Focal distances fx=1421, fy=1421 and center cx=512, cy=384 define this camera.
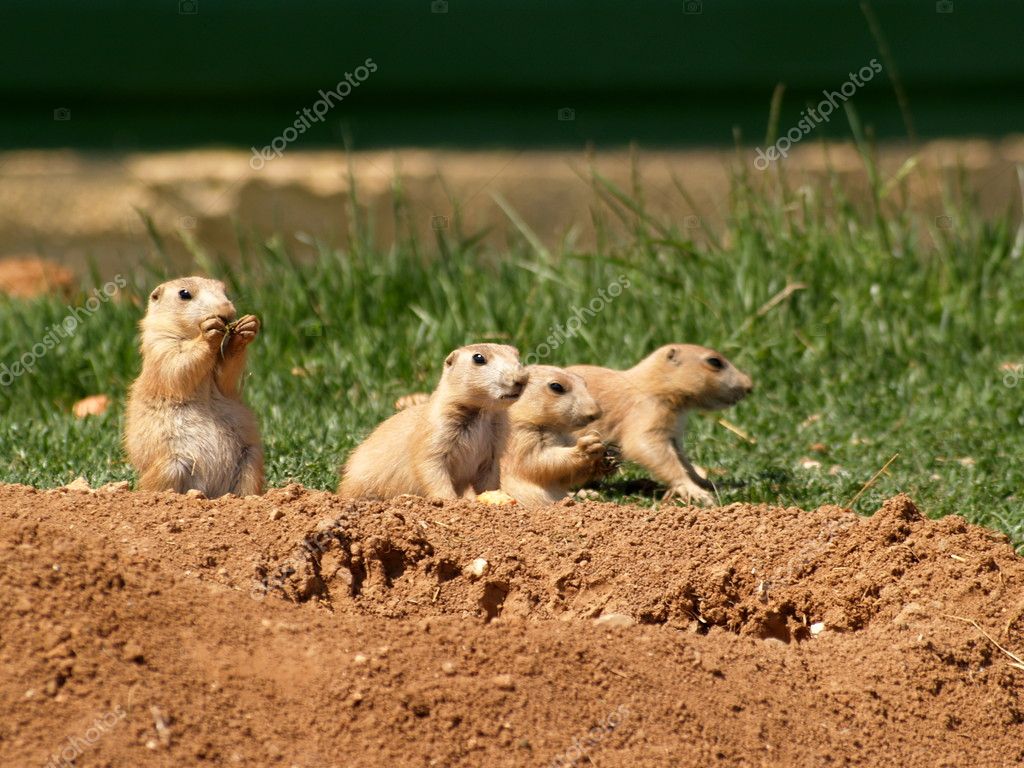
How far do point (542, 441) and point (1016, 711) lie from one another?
7.60 feet

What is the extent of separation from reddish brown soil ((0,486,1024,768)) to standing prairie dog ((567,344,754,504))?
4.64 ft

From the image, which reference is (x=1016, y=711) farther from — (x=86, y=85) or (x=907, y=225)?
(x=86, y=85)

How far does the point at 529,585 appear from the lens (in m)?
4.17

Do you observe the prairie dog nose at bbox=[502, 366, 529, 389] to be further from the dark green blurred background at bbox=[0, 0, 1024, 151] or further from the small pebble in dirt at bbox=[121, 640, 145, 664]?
the dark green blurred background at bbox=[0, 0, 1024, 151]

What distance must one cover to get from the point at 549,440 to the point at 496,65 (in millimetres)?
4670

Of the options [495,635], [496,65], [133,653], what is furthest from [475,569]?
[496,65]

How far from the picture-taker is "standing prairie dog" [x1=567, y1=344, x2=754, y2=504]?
6078 mm

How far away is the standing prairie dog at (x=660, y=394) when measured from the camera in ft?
19.9

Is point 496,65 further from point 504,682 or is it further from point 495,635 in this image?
point 504,682

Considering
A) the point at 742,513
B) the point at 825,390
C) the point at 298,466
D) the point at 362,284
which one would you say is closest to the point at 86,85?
the point at 362,284

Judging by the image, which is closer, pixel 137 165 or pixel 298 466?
pixel 298 466

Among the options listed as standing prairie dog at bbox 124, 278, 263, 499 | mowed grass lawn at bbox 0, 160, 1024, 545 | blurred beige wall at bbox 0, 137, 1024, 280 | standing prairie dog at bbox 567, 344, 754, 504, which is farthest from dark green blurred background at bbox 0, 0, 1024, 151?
standing prairie dog at bbox 124, 278, 263, 499

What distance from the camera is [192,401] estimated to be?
4.80 meters

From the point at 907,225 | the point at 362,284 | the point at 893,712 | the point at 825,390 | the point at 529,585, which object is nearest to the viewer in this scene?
the point at 893,712
